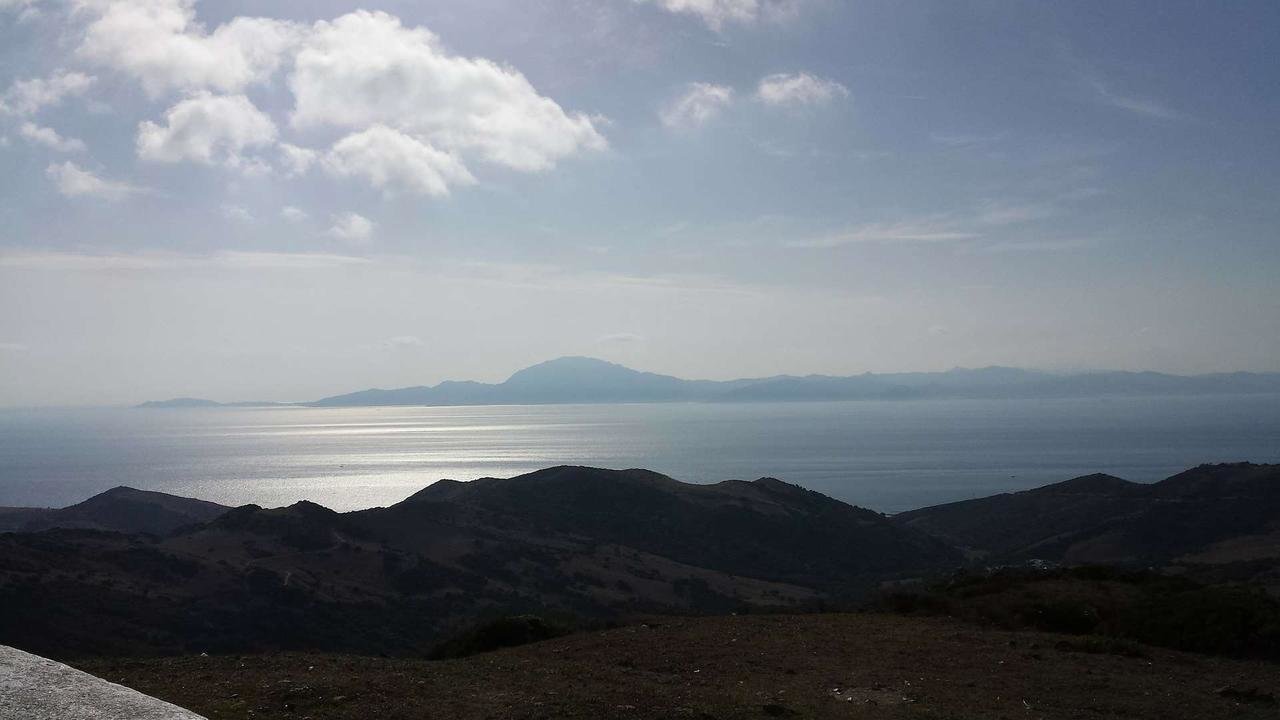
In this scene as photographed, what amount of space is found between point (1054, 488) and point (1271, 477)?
73.2 feet

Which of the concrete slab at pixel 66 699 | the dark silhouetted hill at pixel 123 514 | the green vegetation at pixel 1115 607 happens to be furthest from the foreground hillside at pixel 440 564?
the concrete slab at pixel 66 699

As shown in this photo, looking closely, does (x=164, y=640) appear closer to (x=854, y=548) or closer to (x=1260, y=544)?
(x=854, y=548)

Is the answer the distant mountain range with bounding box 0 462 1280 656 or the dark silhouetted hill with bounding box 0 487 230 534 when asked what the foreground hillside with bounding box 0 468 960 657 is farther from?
the dark silhouetted hill with bounding box 0 487 230 534

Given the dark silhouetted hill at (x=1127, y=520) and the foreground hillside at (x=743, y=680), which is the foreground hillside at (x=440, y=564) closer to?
the dark silhouetted hill at (x=1127, y=520)

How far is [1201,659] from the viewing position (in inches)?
584

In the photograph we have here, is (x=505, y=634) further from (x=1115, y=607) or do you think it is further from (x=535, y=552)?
(x=535, y=552)

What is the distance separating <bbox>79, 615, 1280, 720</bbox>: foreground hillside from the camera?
435 inches

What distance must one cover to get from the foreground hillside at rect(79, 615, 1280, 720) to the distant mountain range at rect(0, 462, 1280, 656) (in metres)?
13.7

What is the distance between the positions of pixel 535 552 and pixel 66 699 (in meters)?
67.1

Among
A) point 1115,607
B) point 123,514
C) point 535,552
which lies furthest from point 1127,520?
point 123,514

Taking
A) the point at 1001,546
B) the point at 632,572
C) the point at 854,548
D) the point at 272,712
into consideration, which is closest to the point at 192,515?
the point at 632,572

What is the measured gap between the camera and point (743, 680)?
13.2 meters

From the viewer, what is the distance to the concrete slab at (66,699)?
433cm

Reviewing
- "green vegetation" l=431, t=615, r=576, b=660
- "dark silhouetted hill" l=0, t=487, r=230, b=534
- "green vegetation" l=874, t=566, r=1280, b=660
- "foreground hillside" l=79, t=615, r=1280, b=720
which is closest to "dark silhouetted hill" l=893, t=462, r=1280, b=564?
"green vegetation" l=874, t=566, r=1280, b=660
